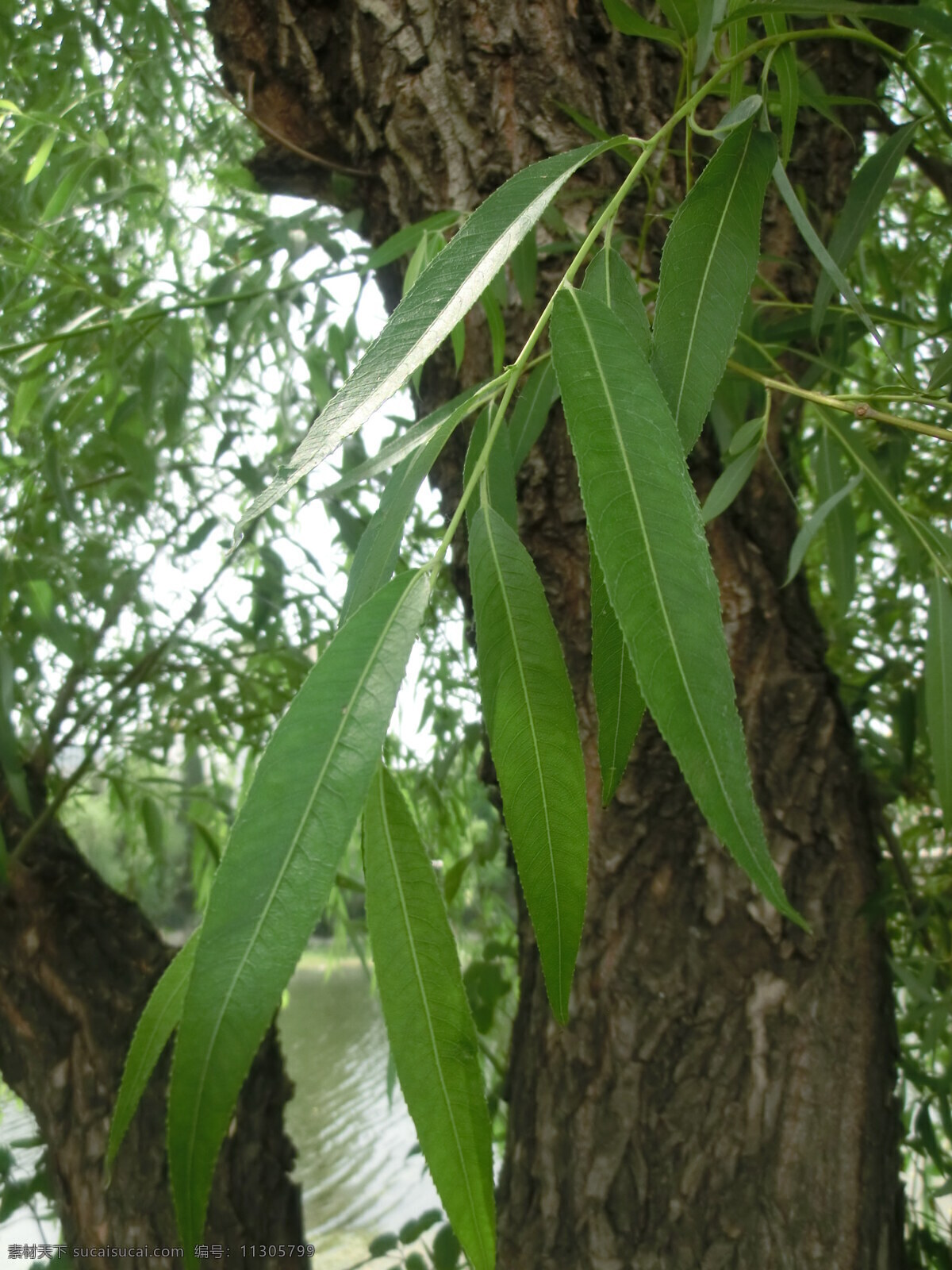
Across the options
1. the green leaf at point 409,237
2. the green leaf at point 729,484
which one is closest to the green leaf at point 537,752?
the green leaf at point 729,484

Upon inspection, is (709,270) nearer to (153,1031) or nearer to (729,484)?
(729,484)

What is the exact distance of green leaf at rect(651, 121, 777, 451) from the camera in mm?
320

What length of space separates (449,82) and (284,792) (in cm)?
57

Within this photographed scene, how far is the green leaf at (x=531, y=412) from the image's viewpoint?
0.50 meters

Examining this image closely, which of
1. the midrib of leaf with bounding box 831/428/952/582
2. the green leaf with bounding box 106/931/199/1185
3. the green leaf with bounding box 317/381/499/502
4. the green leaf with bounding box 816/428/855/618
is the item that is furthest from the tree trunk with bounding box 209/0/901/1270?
the green leaf with bounding box 106/931/199/1185

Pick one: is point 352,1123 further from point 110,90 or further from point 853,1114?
point 110,90

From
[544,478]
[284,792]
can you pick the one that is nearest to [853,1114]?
[544,478]

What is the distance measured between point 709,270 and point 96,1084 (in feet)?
2.40

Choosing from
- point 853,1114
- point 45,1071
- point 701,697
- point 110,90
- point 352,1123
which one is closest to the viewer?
point 701,697

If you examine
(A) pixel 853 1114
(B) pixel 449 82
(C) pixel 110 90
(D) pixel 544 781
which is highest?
(C) pixel 110 90

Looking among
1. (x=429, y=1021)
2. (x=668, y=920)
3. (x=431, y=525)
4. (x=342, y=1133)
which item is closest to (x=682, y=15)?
(x=429, y=1021)

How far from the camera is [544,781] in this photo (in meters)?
0.28

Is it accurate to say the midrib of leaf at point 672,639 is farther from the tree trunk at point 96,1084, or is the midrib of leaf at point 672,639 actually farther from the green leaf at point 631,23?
the tree trunk at point 96,1084

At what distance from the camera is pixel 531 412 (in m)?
0.51
